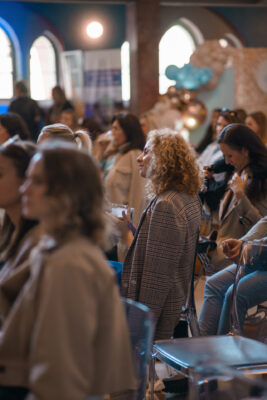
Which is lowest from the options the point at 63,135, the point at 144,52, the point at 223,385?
the point at 223,385

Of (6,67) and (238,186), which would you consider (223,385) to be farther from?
Answer: (6,67)

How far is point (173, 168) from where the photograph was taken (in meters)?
3.02

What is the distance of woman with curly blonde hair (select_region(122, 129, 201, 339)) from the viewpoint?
2889 mm

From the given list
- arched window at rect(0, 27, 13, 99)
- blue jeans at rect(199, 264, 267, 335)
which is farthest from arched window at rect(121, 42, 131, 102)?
blue jeans at rect(199, 264, 267, 335)

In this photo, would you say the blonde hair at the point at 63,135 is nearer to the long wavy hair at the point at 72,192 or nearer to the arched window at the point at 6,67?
the long wavy hair at the point at 72,192

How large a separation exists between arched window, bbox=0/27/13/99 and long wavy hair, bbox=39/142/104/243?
11.7m

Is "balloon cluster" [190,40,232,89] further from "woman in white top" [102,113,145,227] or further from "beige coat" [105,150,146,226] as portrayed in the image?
"beige coat" [105,150,146,226]

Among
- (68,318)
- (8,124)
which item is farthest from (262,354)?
(8,124)

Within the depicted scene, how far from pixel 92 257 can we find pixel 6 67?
39.1 feet

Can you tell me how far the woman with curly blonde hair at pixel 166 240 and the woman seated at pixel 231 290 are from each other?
0.22 m

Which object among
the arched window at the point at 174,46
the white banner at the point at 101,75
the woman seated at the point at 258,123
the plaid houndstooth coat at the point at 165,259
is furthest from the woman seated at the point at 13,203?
the arched window at the point at 174,46

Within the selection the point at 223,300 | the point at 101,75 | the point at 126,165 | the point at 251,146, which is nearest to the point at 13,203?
the point at 223,300

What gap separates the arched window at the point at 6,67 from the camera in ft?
41.4

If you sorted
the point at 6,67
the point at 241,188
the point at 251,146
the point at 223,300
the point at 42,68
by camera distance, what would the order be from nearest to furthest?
the point at 223,300
the point at 241,188
the point at 251,146
the point at 6,67
the point at 42,68
